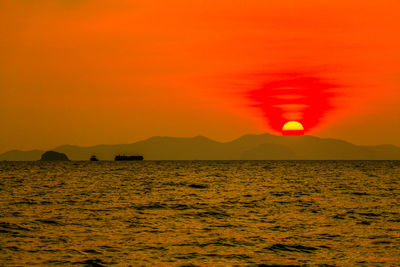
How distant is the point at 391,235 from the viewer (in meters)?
30.2

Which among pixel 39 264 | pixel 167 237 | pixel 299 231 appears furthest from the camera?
pixel 299 231

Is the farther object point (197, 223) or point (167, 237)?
point (197, 223)

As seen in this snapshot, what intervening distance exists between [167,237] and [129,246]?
128 inches

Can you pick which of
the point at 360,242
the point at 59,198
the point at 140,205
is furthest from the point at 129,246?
the point at 59,198

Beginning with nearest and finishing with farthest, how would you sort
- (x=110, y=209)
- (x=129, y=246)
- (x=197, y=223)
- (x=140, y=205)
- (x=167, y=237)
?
1. (x=129, y=246)
2. (x=167, y=237)
3. (x=197, y=223)
4. (x=110, y=209)
5. (x=140, y=205)

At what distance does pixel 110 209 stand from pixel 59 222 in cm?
894

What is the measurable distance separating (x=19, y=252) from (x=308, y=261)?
555 inches

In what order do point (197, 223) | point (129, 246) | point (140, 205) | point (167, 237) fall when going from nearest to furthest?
point (129, 246) < point (167, 237) < point (197, 223) < point (140, 205)

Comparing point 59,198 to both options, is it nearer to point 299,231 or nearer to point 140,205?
point 140,205

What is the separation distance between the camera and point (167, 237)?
2962 centimetres

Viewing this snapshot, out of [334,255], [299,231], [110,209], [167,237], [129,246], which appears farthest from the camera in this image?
[110,209]

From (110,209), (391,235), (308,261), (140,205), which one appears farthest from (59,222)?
(391,235)

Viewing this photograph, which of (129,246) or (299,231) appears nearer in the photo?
(129,246)

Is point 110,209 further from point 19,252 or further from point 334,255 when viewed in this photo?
point 334,255
